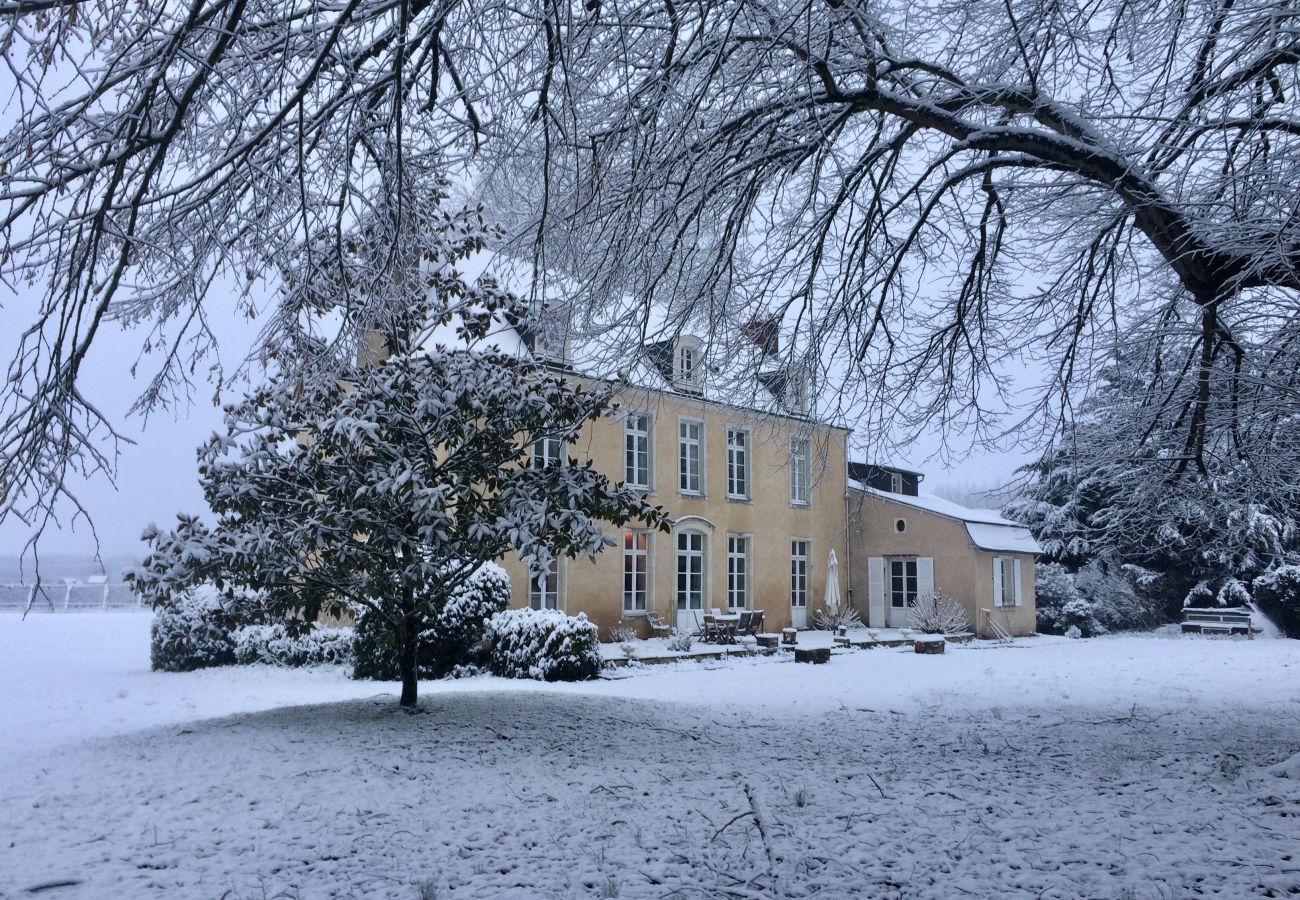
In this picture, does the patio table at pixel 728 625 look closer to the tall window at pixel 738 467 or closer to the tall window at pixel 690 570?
the tall window at pixel 690 570

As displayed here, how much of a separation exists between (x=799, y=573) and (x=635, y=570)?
564 cm

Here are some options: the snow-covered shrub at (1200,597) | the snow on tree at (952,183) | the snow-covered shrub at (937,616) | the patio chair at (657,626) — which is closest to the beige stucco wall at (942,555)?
the snow-covered shrub at (937,616)

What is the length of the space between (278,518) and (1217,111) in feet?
25.1

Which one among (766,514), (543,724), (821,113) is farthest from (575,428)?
(766,514)

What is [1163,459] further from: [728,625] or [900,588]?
[900,588]

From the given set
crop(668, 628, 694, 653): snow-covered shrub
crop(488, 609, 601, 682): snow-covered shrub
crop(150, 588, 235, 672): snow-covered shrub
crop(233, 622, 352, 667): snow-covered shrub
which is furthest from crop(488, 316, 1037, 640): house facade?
crop(150, 588, 235, 672): snow-covered shrub

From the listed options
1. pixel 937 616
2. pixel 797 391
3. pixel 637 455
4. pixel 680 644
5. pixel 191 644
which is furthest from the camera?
pixel 937 616

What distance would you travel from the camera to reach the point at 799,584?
75.0 ft

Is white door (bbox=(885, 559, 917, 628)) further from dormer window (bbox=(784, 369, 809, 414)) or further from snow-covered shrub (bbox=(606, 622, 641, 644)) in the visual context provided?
dormer window (bbox=(784, 369, 809, 414))

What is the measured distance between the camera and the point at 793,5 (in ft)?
18.5

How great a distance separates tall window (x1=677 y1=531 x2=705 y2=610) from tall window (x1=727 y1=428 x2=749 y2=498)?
1.51 m

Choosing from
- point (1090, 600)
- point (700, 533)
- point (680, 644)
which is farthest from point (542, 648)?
point (1090, 600)

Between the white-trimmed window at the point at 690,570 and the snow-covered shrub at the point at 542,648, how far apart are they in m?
7.92

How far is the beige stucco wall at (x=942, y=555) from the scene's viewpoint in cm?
2211
